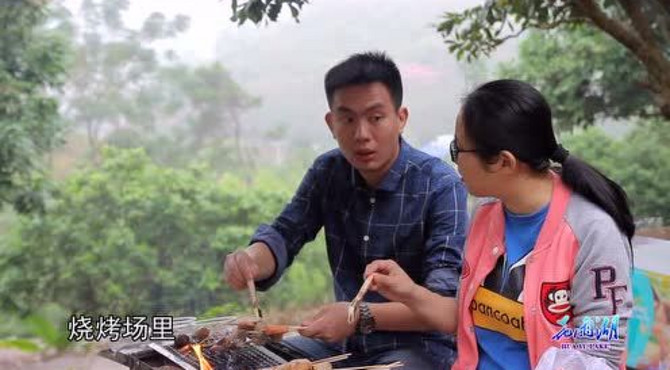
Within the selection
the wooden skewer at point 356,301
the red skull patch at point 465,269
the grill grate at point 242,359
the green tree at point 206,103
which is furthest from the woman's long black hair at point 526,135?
the green tree at point 206,103

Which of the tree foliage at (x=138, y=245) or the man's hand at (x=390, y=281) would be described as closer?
the man's hand at (x=390, y=281)

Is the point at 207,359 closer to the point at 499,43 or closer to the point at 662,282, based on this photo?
the point at 662,282

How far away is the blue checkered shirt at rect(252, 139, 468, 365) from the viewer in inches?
96.5

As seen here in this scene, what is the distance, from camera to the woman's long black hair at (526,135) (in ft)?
5.64

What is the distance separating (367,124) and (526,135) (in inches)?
33.0

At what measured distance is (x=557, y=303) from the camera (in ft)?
5.65

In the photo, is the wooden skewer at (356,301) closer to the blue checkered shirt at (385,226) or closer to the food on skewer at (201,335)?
the blue checkered shirt at (385,226)

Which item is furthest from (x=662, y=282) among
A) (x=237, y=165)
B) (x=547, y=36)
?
(x=237, y=165)

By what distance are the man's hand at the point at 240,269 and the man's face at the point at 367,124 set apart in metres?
0.59

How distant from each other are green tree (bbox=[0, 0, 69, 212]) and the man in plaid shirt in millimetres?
4875

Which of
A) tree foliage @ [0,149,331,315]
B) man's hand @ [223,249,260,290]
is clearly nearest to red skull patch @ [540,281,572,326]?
man's hand @ [223,249,260,290]

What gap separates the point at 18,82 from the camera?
21.8ft

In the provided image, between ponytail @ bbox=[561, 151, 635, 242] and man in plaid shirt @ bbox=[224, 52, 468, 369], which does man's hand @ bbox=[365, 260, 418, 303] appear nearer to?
man in plaid shirt @ bbox=[224, 52, 468, 369]

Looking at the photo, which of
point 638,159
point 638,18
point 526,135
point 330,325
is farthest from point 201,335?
point 638,159
